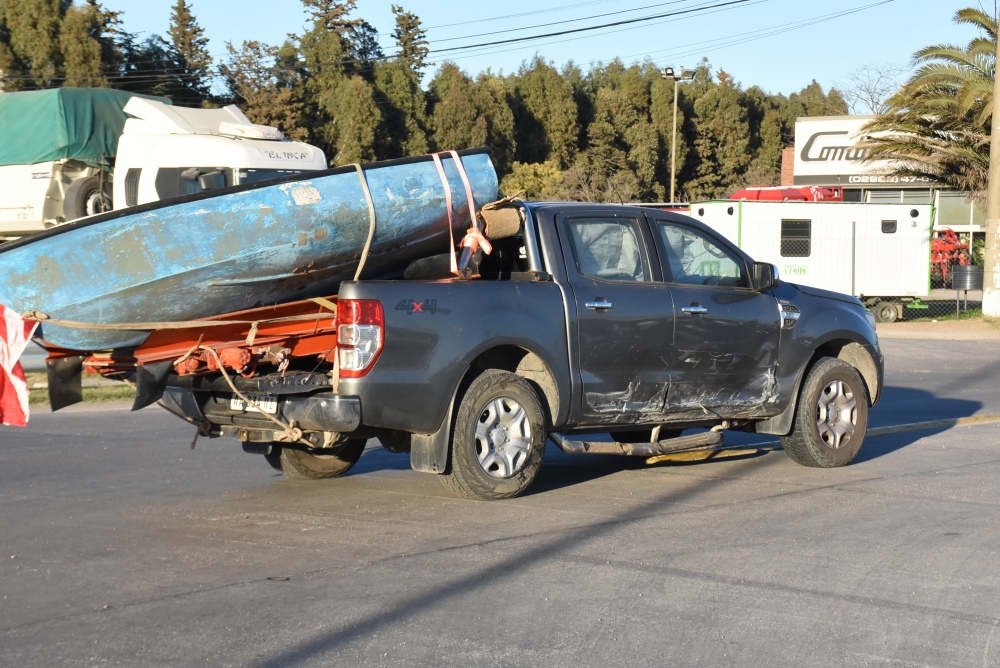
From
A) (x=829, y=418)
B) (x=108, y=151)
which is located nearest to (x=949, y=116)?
(x=108, y=151)

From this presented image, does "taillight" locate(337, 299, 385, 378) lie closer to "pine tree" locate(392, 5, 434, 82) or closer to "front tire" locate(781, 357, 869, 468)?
"front tire" locate(781, 357, 869, 468)

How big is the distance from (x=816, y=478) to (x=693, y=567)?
2909 mm

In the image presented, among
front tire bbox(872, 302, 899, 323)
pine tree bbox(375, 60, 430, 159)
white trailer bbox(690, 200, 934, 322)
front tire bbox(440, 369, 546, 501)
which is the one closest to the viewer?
front tire bbox(440, 369, 546, 501)

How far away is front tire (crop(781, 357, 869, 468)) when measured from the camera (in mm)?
8805

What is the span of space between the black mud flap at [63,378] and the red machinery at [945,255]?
2964 cm

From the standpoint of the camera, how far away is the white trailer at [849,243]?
83.9 ft

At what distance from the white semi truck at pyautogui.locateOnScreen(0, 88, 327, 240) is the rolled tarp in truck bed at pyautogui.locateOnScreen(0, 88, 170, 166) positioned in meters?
0.02

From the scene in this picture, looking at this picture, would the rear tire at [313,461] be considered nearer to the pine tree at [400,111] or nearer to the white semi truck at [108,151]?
the white semi truck at [108,151]

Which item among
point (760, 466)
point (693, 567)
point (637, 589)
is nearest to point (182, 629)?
point (637, 589)

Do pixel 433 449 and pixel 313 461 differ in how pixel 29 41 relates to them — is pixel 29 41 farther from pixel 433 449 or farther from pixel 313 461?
pixel 433 449

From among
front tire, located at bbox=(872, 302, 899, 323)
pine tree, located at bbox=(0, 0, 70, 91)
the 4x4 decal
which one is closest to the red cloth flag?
the 4x4 decal

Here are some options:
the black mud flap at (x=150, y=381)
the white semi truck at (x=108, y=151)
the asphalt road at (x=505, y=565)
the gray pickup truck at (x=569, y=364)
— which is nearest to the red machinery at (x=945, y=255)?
the white semi truck at (x=108, y=151)

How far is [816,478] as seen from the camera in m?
8.48

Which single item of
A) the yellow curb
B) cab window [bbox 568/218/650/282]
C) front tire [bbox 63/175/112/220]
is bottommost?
the yellow curb
